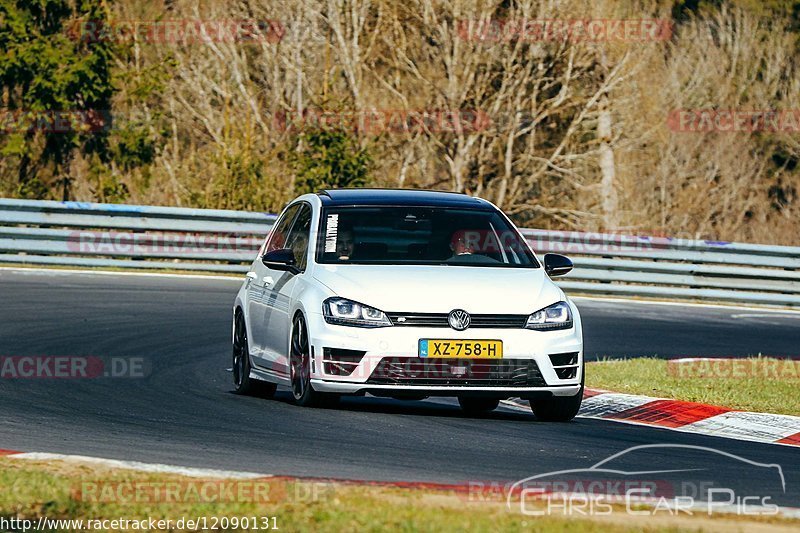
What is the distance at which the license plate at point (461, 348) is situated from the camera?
9.73 m

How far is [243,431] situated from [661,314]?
41.3ft

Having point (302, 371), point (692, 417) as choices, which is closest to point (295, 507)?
point (302, 371)

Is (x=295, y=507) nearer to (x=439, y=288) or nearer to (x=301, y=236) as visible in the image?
(x=439, y=288)

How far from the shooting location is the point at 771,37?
50500mm

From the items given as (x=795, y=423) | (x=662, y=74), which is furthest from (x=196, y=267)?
(x=662, y=74)

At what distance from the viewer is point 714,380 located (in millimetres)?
13516

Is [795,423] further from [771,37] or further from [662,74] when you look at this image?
[771,37]

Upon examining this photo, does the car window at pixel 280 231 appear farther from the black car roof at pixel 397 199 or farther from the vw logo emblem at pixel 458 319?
the vw logo emblem at pixel 458 319

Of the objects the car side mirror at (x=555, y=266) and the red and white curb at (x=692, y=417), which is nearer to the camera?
the red and white curb at (x=692, y=417)

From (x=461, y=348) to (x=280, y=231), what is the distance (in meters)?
2.99

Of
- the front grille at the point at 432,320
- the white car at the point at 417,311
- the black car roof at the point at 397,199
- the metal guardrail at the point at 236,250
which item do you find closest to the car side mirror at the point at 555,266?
the white car at the point at 417,311

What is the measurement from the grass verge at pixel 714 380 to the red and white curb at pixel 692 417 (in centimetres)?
27

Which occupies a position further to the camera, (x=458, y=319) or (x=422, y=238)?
(x=422, y=238)

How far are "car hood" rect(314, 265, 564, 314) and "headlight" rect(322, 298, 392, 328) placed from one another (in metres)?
0.04
